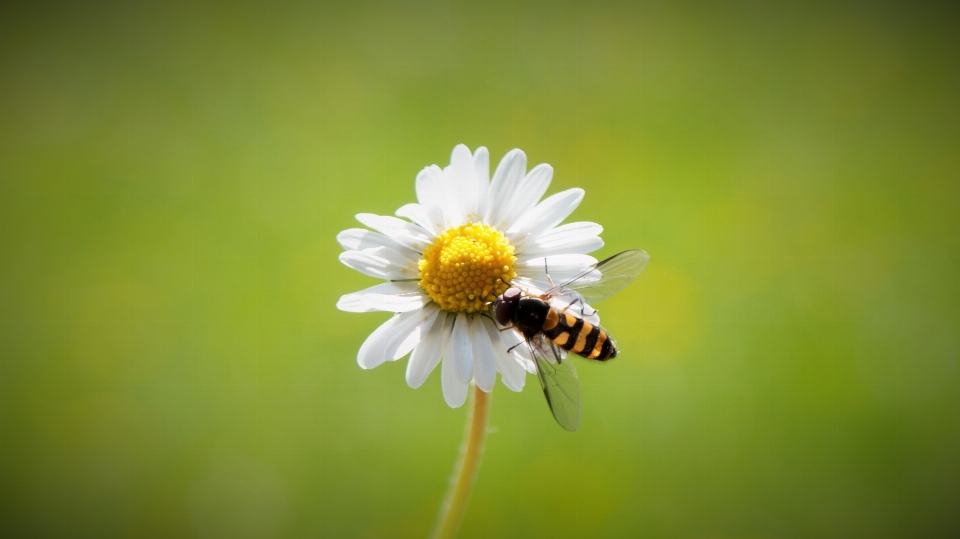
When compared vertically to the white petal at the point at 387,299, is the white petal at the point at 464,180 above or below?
above

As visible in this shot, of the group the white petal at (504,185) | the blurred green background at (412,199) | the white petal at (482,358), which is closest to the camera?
the white petal at (482,358)

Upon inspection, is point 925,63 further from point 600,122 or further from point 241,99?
point 241,99

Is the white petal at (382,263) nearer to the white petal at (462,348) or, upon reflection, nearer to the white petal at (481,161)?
the white petal at (462,348)

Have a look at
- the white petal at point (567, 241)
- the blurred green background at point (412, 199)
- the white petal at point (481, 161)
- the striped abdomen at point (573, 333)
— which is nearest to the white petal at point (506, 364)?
the striped abdomen at point (573, 333)

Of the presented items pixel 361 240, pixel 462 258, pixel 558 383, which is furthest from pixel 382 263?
pixel 558 383

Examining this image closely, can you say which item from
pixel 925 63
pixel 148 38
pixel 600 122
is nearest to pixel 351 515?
pixel 600 122

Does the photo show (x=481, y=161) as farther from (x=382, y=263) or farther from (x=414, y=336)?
(x=414, y=336)
